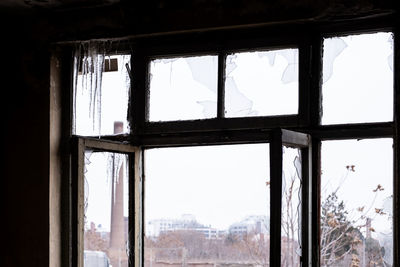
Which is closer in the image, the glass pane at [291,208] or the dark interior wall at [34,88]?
the glass pane at [291,208]

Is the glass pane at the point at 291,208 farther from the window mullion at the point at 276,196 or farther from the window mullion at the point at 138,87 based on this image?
the window mullion at the point at 138,87

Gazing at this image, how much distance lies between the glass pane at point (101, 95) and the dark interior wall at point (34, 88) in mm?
174

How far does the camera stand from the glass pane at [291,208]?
9.20ft

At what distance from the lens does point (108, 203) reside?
3320 millimetres

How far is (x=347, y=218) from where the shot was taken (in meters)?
2.87

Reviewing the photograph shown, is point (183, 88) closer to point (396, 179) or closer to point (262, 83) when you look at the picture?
point (262, 83)

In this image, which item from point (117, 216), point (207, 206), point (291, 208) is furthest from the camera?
point (117, 216)

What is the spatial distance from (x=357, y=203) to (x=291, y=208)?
0.31 m

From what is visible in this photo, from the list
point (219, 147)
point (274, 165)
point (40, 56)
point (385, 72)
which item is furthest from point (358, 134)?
point (40, 56)

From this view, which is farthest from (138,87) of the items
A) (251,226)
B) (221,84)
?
(251,226)

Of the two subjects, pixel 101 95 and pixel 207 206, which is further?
pixel 101 95

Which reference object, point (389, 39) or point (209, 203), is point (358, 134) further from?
point (209, 203)

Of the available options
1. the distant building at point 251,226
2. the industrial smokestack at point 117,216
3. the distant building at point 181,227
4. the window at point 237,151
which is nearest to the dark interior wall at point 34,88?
the window at point 237,151

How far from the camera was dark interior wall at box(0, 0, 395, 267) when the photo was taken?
10.4 feet
